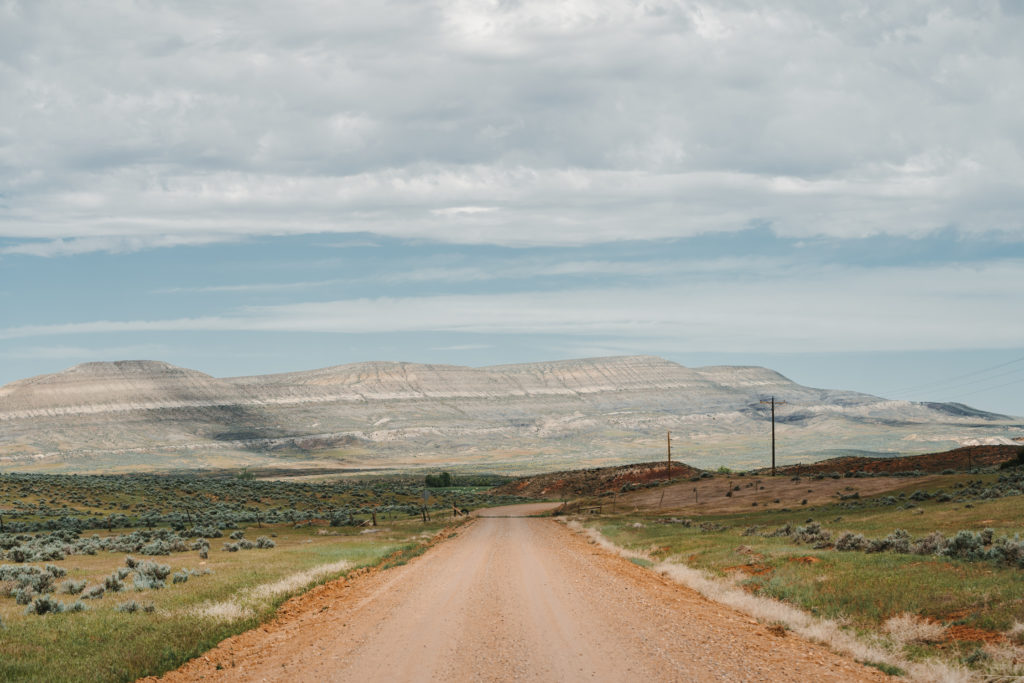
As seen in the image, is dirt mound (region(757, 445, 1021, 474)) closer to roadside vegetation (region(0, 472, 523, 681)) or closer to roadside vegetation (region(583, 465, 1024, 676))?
roadside vegetation (region(583, 465, 1024, 676))

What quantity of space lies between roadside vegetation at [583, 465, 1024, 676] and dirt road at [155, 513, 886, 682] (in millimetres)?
1707

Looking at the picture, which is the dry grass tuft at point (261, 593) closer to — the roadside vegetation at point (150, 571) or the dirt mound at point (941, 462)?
the roadside vegetation at point (150, 571)

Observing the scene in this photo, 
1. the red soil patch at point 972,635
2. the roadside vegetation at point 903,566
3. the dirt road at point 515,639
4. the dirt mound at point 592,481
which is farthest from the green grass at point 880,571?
the dirt mound at point 592,481

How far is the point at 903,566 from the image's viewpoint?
19875 mm

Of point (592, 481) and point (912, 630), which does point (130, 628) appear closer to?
point (912, 630)

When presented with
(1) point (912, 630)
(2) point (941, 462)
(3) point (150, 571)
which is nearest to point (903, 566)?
(1) point (912, 630)

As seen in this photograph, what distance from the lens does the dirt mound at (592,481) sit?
10614 cm

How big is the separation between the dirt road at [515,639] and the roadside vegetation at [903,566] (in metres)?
1.71

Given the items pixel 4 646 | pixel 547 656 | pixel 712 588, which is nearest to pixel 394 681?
pixel 547 656

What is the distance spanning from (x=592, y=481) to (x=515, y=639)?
9869 cm

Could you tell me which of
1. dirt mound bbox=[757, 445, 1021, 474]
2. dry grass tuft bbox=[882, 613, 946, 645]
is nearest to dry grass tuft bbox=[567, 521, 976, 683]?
dry grass tuft bbox=[882, 613, 946, 645]

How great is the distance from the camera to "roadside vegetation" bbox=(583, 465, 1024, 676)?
14.0 m

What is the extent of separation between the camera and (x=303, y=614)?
1864 centimetres

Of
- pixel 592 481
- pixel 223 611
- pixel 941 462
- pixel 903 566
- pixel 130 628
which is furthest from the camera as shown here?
pixel 592 481
